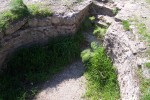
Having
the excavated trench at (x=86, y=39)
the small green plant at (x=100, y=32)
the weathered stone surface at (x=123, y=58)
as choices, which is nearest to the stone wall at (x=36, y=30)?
the excavated trench at (x=86, y=39)

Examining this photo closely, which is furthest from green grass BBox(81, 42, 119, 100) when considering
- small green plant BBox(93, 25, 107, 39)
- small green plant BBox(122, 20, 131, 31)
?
small green plant BBox(122, 20, 131, 31)

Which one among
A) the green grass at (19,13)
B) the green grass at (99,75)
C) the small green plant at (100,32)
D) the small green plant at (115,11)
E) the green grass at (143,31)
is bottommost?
the green grass at (99,75)

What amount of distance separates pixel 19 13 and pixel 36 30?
24.0 inches

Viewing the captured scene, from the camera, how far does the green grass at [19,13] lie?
6.81 meters

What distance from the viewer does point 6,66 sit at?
7.24 meters

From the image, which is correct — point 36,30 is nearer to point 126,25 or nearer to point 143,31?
point 126,25

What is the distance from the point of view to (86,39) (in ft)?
24.6

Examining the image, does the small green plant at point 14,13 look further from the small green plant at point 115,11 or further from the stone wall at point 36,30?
the small green plant at point 115,11

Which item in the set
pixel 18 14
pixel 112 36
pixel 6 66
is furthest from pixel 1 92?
pixel 112 36

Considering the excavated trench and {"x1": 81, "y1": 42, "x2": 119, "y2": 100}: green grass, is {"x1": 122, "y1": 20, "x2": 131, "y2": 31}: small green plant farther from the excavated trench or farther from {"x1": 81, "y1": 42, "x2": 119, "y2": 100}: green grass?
{"x1": 81, "y1": 42, "x2": 119, "y2": 100}: green grass

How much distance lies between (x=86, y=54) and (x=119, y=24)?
41.9 inches

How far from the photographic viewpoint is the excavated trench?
6.31 metres

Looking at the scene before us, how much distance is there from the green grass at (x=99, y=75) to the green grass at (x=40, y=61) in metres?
0.41

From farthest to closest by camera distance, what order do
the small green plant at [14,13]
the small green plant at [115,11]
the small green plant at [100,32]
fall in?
1. the small green plant at [115,11]
2. the small green plant at [100,32]
3. the small green plant at [14,13]
